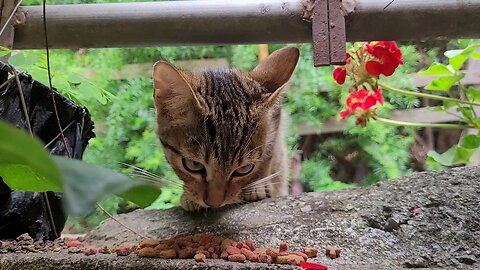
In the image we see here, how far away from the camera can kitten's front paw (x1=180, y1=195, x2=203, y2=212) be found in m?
1.45

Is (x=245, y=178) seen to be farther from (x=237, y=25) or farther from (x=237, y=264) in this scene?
(x=237, y=264)

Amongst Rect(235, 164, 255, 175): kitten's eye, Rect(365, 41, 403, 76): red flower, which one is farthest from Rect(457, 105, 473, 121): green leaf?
Rect(235, 164, 255, 175): kitten's eye

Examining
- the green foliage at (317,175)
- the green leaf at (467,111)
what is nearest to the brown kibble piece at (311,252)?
the green leaf at (467,111)

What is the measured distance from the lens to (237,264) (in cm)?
92

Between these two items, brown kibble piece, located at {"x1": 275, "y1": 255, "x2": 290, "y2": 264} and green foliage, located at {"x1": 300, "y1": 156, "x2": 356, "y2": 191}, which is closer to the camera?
brown kibble piece, located at {"x1": 275, "y1": 255, "x2": 290, "y2": 264}

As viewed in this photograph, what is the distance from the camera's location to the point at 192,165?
1355mm

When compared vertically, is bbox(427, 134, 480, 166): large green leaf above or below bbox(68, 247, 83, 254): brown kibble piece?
above

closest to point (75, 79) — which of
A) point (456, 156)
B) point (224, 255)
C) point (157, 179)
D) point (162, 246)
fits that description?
point (157, 179)

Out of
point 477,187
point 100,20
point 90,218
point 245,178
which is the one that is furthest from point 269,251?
point 90,218

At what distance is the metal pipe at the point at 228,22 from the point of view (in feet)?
4.23

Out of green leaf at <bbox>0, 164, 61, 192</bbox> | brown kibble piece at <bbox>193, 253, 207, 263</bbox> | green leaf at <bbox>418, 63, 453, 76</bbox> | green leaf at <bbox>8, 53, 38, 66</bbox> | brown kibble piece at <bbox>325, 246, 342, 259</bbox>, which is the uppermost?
green leaf at <bbox>8, 53, 38, 66</bbox>

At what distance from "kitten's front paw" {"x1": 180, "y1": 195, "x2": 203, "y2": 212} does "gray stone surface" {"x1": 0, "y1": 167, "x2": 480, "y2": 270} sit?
0.02 m

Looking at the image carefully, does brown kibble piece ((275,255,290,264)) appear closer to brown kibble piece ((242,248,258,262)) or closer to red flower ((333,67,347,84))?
brown kibble piece ((242,248,258,262))

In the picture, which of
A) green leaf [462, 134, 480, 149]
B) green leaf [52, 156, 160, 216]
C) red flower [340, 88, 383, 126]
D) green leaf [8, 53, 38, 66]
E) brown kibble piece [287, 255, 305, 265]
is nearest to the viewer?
green leaf [52, 156, 160, 216]
